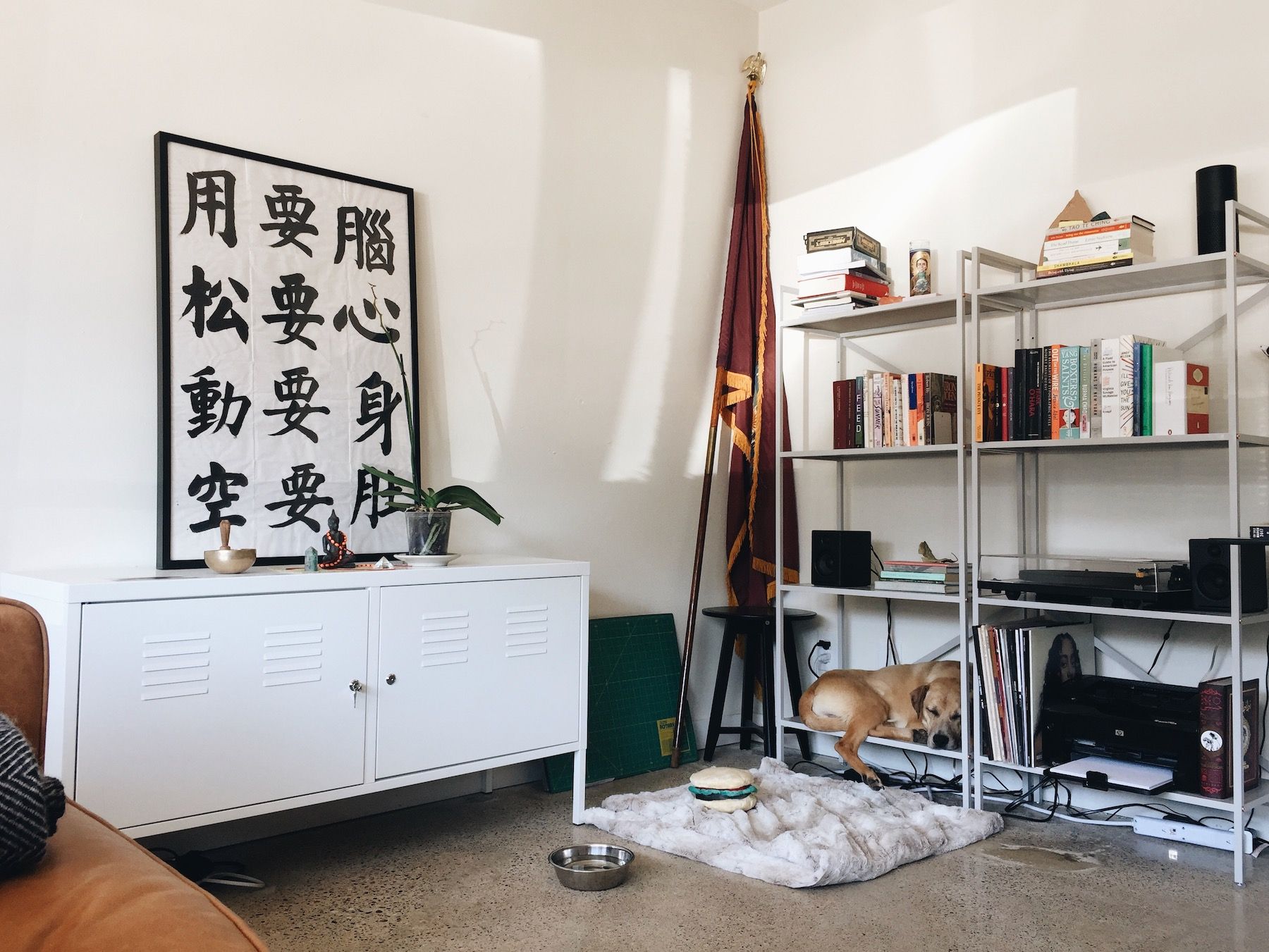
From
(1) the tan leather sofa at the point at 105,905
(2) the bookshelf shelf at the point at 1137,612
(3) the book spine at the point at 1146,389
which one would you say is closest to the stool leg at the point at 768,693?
(2) the bookshelf shelf at the point at 1137,612

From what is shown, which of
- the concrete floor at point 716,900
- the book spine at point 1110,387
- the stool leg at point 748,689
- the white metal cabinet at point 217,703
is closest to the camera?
the white metal cabinet at point 217,703

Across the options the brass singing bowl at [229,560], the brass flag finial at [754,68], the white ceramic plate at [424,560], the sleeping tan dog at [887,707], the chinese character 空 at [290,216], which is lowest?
the sleeping tan dog at [887,707]

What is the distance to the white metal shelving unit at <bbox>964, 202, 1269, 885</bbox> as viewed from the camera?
2387mm

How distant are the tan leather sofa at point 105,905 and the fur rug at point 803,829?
5.73 ft

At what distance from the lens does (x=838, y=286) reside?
328cm

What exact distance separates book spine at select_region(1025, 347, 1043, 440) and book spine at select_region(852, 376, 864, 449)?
1.84 feet

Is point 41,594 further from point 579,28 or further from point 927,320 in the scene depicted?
point 927,320

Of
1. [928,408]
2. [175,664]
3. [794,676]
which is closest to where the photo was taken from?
[175,664]

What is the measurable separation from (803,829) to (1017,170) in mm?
2190

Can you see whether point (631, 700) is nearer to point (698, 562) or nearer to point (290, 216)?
point (698, 562)

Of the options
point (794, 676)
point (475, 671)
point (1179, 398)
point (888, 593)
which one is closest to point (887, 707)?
point (888, 593)

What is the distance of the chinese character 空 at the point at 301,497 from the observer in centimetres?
268

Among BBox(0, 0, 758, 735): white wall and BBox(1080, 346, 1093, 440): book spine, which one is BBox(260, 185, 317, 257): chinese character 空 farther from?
BBox(1080, 346, 1093, 440): book spine

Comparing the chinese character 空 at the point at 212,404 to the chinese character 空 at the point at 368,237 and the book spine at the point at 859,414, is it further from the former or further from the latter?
the book spine at the point at 859,414
